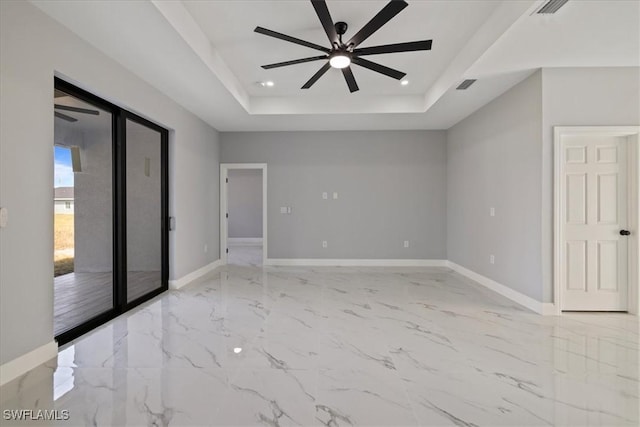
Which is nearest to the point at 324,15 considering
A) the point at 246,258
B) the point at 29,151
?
the point at 29,151

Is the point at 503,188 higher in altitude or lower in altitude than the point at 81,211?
higher

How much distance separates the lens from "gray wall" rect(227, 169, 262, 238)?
1004cm

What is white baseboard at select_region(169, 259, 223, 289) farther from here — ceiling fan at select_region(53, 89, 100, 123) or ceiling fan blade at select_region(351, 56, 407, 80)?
ceiling fan blade at select_region(351, 56, 407, 80)

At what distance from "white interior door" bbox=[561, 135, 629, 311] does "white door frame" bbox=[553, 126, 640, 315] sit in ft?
0.18

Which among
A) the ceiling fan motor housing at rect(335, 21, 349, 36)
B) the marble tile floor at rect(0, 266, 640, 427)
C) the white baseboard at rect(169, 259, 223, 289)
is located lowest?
the marble tile floor at rect(0, 266, 640, 427)

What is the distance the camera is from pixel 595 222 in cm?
331

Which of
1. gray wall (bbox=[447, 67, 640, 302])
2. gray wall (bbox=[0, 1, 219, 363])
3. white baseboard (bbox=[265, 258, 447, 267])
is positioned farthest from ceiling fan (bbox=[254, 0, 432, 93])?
white baseboard (bbox=[265, 258, 447, 267])

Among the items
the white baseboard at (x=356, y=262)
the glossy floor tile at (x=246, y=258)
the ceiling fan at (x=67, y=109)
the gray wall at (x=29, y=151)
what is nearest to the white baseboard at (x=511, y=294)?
the white baseboard at (x=356, y=262)

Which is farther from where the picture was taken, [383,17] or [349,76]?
[349,76]

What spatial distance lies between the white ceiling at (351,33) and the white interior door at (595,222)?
918 millimetres

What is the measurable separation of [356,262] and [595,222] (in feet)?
12.0

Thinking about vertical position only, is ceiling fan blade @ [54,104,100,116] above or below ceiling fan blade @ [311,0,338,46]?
below

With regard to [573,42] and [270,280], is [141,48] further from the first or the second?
[573,42]

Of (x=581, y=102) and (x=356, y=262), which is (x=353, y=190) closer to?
(x=356, y=262)
